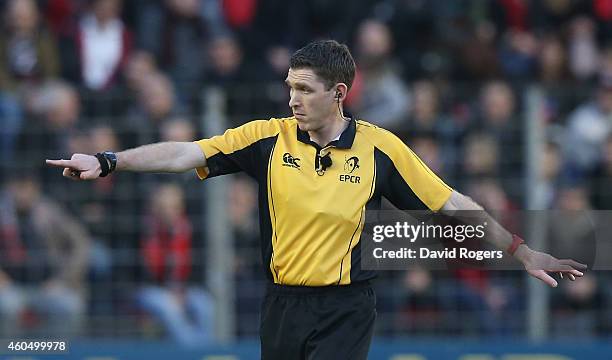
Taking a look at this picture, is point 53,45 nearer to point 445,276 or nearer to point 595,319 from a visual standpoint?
point 445,276

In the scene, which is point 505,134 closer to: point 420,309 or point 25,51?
point 420,309

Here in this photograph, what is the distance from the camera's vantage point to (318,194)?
6352 mm

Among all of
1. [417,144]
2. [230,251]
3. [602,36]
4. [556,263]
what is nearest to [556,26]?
[602,36]

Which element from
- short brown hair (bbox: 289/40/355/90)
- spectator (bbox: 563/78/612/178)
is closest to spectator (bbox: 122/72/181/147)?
spectator (bbox: 563/78/612/178)

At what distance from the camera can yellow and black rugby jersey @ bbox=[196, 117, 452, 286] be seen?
6.34 meters

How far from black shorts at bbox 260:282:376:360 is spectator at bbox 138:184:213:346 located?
12.8ft

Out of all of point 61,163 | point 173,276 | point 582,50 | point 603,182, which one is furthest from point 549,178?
point 61,163

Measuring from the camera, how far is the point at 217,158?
6.50 metres

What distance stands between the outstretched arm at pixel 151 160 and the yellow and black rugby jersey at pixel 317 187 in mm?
81

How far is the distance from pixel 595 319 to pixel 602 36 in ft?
11.4

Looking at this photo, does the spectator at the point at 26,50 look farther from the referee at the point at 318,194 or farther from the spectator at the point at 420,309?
the referee at the point at 318,194

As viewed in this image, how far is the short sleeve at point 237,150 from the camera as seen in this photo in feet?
21.3

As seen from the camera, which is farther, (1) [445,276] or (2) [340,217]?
(1) [445,276]

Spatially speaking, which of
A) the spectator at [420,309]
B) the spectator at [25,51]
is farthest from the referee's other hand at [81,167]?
the spectator at [25,51]
